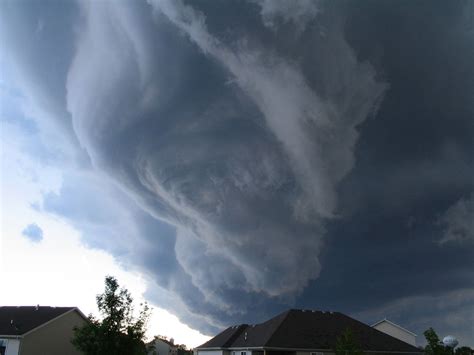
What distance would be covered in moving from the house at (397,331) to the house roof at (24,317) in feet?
170

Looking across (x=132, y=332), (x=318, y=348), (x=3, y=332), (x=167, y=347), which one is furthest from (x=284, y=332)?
(x=167, y=347)

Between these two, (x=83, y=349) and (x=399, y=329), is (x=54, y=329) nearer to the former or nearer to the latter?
(x=83, y=349)

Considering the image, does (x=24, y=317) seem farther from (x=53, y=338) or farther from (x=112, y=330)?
(x=112, y=330)

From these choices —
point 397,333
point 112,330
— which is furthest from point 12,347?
point 397,333

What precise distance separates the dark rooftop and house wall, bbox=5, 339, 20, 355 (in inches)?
35.4

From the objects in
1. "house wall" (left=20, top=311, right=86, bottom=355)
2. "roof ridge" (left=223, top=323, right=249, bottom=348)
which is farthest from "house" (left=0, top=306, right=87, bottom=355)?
"roof ridge" (left=223, top=323, right=249, bottom=348)

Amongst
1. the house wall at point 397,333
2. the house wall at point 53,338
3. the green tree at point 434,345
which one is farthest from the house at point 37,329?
the house wall at point 397,333

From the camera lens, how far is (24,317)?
194 ft

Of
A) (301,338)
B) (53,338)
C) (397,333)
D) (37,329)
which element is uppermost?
(37,329)

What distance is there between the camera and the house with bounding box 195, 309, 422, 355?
165ft

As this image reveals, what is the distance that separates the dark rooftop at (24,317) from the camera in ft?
178

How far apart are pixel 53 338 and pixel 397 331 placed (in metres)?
55.7

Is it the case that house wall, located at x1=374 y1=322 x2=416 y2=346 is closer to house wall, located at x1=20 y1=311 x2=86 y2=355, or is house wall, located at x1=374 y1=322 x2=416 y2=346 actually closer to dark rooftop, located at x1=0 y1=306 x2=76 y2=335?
house wall, located at x1=20 y1=311 x2=86 y2=355

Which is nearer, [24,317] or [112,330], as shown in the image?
[112,330]
